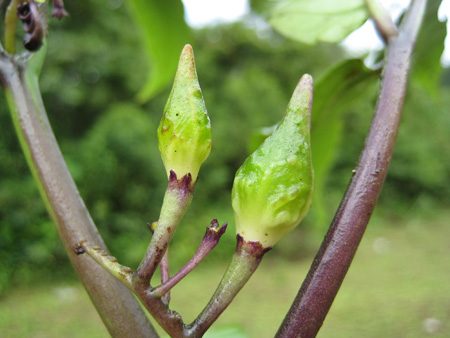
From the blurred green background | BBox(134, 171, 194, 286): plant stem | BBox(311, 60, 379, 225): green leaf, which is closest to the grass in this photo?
the blurred green background

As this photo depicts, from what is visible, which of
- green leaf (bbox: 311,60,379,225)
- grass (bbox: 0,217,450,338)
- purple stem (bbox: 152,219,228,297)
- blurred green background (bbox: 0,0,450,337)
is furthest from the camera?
blurred green background (bbox: 0,0,450,337)

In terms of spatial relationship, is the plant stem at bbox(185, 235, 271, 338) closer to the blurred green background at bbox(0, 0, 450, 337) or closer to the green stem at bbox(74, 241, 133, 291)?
the green stem at bbox(74, 241, 133, 291)

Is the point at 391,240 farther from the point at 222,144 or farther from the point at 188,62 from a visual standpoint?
the point at 188,62

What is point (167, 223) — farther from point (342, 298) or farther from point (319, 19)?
point (342, 298)

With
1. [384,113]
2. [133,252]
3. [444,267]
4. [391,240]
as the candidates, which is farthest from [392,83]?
[391,240]

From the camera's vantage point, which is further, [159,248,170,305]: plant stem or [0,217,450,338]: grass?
[0,217,450,338]: grass

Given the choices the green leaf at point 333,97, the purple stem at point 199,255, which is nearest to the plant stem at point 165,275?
the purple stem at point 199,255

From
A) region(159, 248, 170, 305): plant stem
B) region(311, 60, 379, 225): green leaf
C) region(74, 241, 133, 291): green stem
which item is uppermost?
region(74, 241, 133, 291): green stem

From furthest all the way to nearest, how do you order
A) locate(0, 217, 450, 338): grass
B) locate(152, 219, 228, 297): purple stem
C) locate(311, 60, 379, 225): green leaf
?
locate(0, 217, 450, 338): grass
locate(311, 60, 379, 225): green leaf
locate(152, 219, 228, 297): purple stem
